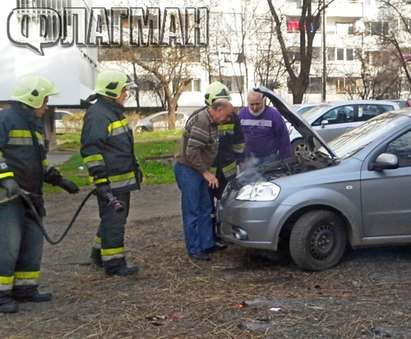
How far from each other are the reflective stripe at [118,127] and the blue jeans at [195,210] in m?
0.95

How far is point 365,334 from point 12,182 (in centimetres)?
283

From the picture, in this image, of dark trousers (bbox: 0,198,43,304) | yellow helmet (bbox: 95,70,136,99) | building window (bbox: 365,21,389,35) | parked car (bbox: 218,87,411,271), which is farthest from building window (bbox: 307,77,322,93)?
dark trousers (bbox: 0,198,43,304)

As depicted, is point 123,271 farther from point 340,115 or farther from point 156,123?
point 156,123

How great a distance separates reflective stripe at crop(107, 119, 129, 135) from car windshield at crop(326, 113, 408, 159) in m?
2.09

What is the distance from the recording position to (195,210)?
681cm

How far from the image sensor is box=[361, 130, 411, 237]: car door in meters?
6.12

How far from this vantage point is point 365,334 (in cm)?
447

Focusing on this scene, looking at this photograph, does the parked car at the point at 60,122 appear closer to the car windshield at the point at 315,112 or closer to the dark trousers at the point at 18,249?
the car windshield at the point at 315,112

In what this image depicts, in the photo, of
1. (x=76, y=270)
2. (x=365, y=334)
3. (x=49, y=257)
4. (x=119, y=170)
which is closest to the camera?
(x=365, y=334)

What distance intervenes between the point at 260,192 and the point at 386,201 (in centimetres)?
117

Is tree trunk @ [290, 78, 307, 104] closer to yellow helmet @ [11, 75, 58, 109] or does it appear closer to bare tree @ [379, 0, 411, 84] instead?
bare tree @ [379, 0, 411, 84]

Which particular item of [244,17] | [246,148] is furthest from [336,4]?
[246,148]

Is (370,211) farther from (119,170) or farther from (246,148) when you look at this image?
(119,170)

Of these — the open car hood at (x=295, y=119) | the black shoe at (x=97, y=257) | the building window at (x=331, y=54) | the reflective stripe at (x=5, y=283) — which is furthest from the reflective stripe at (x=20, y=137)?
the building window at (x=331, y=54)
